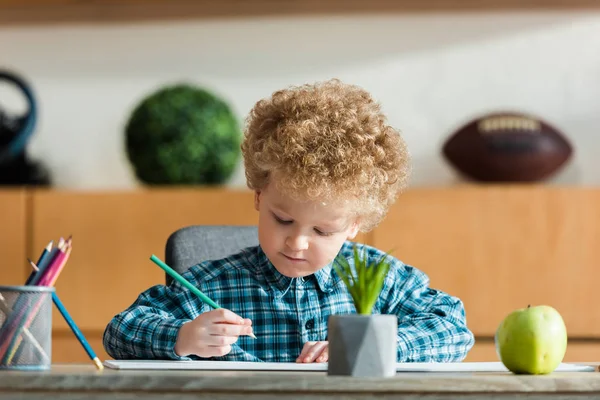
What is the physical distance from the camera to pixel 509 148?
8.86ft

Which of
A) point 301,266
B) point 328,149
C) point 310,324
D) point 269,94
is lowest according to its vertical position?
point 310,324

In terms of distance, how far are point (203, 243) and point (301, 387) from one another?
2.89ft

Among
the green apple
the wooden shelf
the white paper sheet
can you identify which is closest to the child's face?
the white paper sheet

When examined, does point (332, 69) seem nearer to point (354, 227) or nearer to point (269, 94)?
point (269, 94)

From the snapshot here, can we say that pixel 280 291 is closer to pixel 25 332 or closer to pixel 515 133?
pixel 25 332

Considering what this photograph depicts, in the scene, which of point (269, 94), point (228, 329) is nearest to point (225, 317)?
point (228, 329)

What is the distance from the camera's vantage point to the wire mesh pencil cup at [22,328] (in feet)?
3.63

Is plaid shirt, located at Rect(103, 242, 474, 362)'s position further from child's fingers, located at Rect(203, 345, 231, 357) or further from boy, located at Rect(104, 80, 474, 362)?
child's fingers, located at Rect(203, 345, 231, 357)

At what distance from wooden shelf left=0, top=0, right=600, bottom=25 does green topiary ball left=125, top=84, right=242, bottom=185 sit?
14.5 inches

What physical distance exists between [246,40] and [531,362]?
214 cm

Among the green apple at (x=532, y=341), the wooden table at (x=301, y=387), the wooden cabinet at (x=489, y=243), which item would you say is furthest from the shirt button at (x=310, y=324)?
the wooden cabinet at (x=489, y=243)

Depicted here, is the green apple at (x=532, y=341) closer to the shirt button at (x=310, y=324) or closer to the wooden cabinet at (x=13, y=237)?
the shirt button at (x=310, y=324)

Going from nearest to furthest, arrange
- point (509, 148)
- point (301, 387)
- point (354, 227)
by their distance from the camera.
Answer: point (301, 387) < point (354, 227) < point (509, 148)

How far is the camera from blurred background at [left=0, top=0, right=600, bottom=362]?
2.75 m
